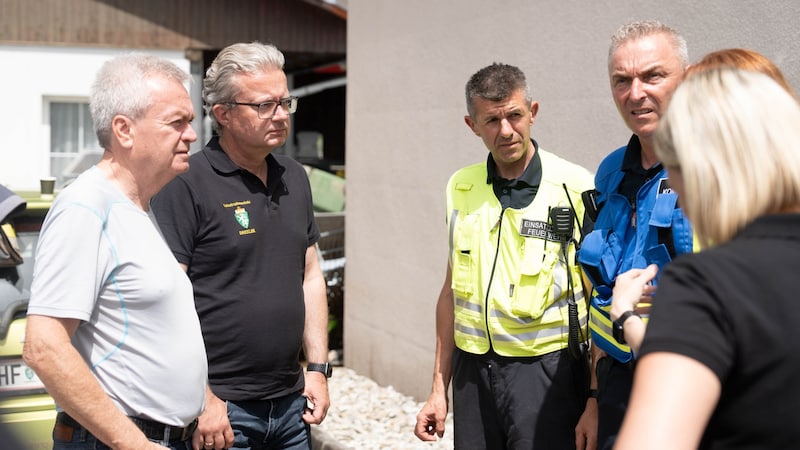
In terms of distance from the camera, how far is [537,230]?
10.0 feet

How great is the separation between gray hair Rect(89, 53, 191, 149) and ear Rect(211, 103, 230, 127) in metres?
0.72

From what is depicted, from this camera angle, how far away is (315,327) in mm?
3414

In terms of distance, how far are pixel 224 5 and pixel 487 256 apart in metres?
11.7

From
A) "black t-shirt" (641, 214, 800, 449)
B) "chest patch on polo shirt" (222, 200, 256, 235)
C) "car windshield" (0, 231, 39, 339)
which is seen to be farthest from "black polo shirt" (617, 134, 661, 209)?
"car windshield" (0, 231, 39, 339)

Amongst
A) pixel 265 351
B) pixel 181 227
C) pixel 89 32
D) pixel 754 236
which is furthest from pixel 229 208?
pixel 89 32

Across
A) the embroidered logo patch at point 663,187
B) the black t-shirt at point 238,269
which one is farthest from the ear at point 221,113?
the embroidered logo patch at point 663,187

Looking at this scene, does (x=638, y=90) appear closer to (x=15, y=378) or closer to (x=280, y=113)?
(x=280, y=113)

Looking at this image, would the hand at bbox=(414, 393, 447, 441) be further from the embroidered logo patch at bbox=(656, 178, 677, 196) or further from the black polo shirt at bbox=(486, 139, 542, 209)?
the embroidered logo patch at bbox=(656, 178, 677, 196)

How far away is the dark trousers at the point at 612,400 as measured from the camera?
2529 mm

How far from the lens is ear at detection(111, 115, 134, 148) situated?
2371 millimetres

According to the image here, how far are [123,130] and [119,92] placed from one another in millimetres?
106

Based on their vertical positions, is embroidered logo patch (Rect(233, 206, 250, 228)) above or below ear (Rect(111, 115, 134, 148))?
below

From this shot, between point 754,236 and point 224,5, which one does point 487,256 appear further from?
point 224,5

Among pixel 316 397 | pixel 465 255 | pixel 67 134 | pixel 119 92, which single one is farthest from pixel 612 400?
pixel 67 134
